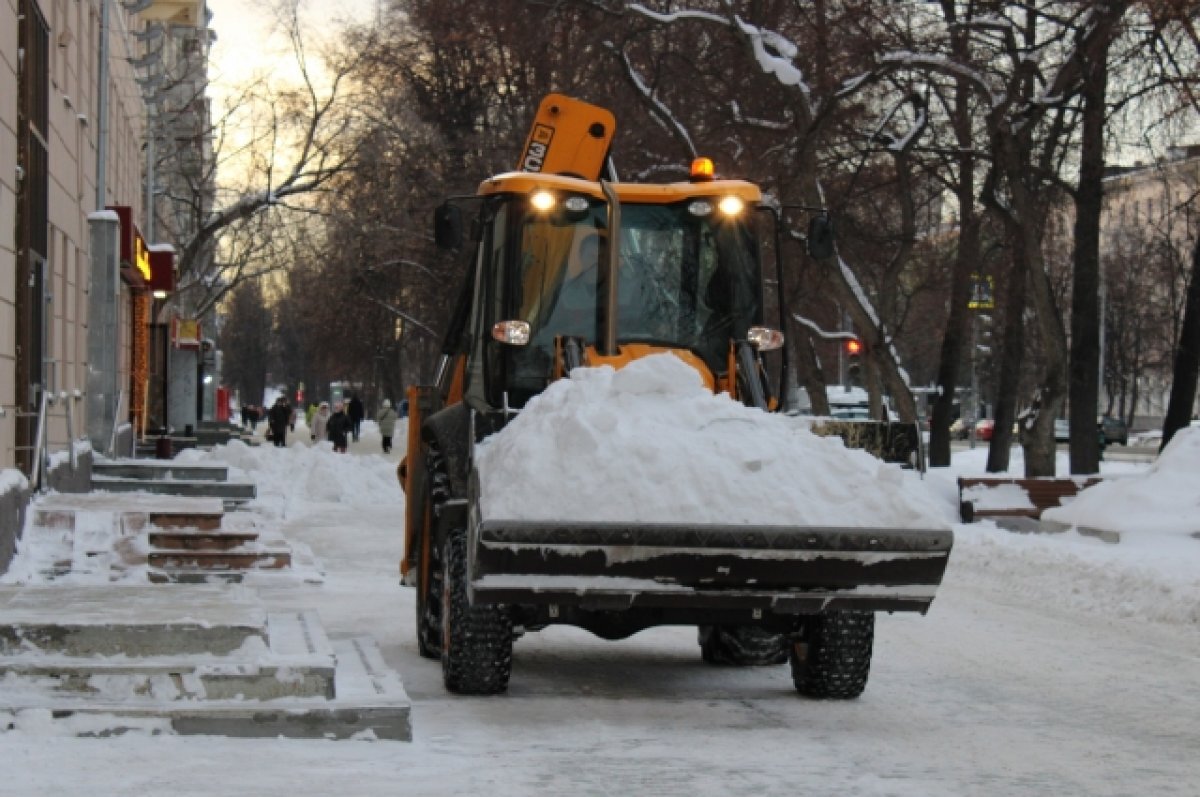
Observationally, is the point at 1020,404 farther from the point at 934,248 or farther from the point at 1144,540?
the point at 1144,540

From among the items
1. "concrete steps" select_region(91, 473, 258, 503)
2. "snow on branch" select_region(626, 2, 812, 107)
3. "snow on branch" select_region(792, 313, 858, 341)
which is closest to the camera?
"concrete steps" select_region(91, 473, 258, 503)

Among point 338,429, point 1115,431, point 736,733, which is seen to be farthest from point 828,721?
point 1115,431

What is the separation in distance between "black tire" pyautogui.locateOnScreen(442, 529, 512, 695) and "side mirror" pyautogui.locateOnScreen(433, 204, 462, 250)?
192 cm

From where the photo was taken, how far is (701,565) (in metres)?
9.16

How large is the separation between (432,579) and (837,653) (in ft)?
8.36

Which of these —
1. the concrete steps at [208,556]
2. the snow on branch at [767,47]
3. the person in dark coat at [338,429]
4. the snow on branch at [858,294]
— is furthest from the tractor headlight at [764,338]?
→ the person in dark coat at [338,429]

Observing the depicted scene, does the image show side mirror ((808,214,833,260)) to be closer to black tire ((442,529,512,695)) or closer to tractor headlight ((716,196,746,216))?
tractor headlight ((716,196,746,216))

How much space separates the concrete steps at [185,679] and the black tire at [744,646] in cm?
286

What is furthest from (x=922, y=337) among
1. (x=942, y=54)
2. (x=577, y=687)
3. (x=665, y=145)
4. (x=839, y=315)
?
(x=577, y=687)

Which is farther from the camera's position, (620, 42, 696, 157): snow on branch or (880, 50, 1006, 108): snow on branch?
(620, 42, 696, 157): snow on branch

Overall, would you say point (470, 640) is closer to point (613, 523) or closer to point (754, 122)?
point (613, 523)

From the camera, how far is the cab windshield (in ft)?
36.2

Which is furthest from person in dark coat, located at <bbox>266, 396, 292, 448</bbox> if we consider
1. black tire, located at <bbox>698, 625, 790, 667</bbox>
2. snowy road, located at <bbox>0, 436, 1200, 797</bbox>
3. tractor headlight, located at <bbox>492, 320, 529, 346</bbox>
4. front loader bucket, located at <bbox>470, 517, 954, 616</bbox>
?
front loader bucket, located at <bbox>470, 517, 954, 616</bbox>

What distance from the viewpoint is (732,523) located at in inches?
360
